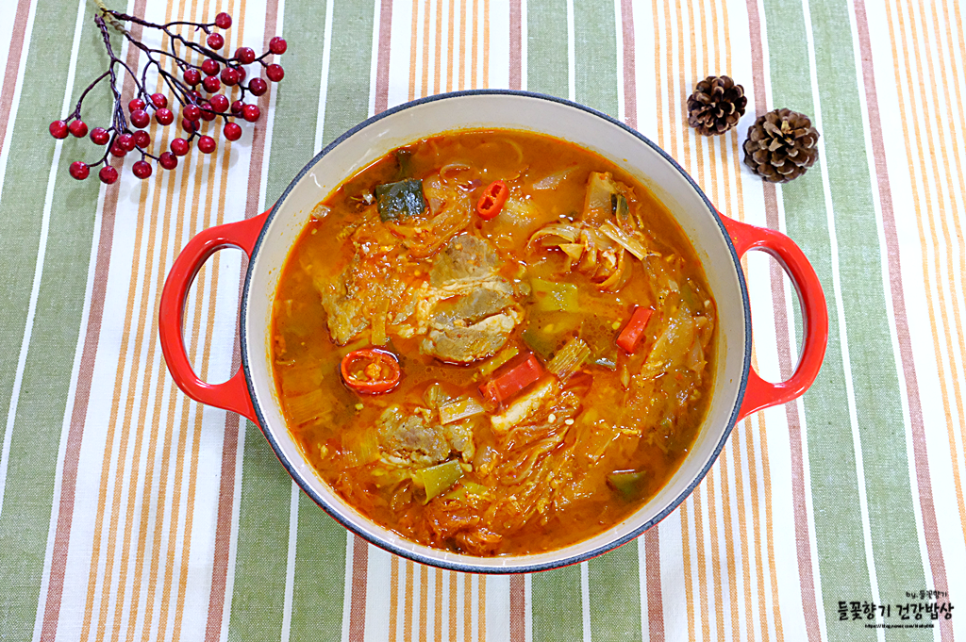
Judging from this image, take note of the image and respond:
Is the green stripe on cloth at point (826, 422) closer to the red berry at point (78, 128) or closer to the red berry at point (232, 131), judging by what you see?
the red berry at point (232, 131)

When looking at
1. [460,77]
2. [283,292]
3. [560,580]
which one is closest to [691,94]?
[460,77]

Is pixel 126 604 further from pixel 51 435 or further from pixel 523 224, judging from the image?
pixel 523 224

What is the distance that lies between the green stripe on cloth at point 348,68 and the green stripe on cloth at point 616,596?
2.05 meters

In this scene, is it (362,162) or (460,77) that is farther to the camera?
(460,77)

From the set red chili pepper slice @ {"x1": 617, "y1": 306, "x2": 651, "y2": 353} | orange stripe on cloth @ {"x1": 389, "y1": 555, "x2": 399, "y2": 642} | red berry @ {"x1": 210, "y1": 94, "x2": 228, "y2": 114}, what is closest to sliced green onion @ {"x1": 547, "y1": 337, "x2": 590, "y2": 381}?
red chili pepper slice @ {"x1": 617, "y1": 306, "x2": 651, "y2": 353}

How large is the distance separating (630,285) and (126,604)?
7.34 ft

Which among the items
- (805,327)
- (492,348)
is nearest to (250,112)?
(492,348)

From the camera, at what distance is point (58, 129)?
107 inches

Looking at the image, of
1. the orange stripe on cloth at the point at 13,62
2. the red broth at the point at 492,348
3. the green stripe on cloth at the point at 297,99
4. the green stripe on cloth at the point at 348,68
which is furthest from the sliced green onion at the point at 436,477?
the orange stripe on cloth at the point at 13,62

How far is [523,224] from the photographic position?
2.53m

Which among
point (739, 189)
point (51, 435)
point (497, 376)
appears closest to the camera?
point (497, 376)

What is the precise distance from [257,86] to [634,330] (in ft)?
5.94

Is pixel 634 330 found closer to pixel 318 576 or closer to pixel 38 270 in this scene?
pixel 318 576

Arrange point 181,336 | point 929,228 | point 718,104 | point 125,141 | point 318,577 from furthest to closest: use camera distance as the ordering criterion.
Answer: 1. point 929,228
2. point 718,104
3. point 125,141
4. point 318,577
5. point 181,336
